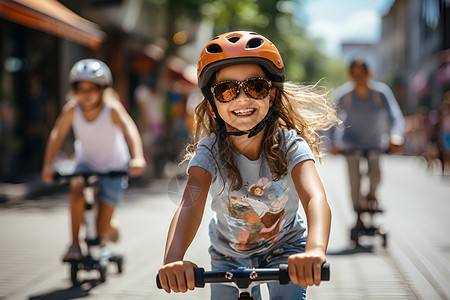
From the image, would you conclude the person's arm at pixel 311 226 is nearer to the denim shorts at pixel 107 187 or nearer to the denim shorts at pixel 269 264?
the denim shorts at pixel 269 264

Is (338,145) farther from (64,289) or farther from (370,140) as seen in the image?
(64,289)

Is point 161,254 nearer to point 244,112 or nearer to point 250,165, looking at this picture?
point 250,165

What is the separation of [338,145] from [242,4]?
10.5 metres

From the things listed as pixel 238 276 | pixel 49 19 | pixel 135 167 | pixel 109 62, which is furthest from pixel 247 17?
pixel 238 276

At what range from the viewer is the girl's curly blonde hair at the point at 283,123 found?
2.57 m

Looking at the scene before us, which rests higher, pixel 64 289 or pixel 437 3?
pixel 437 3

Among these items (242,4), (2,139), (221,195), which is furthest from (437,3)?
(221,195)

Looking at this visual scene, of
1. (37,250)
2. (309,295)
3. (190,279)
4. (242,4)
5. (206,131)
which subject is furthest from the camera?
(242,4)

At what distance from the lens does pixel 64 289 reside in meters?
4.76

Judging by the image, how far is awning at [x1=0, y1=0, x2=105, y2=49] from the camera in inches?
375

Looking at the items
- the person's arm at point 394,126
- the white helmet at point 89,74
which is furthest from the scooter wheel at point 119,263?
the person's arm at point 394,126

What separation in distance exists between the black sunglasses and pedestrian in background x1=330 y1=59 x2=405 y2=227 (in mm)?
3960

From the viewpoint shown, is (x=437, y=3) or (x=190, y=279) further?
(x=437, y=3)

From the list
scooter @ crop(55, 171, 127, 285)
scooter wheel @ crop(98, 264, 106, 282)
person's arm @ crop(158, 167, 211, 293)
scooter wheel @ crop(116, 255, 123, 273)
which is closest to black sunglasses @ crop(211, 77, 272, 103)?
person's arm @ crop(158, 167, 211, 293)
